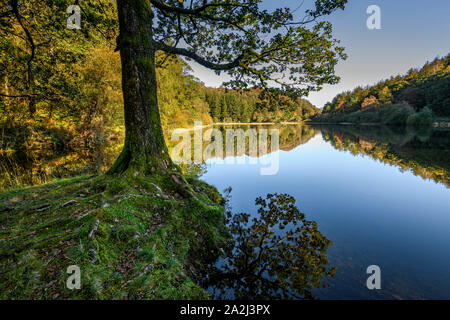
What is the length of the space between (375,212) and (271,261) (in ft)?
16.7

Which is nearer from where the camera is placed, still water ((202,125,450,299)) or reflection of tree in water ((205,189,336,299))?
reflection of tree in water ((205,189,336,299))

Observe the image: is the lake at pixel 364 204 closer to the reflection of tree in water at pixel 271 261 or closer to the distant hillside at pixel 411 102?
the reflection of tree in water at pixel 271 261

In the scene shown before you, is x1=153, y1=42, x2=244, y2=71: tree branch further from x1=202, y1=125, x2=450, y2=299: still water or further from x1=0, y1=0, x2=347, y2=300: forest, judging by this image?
x1=202, y1=125, x2=450, y2=299: still water

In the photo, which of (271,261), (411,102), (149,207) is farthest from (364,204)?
(411,102)

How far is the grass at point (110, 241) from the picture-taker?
2025 millimetres

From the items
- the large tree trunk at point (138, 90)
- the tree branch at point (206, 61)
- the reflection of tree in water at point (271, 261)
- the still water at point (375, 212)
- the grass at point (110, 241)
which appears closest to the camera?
the grass at point (110, 241)

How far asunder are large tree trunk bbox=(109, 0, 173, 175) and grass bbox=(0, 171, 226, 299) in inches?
23.0

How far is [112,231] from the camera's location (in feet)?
9.27

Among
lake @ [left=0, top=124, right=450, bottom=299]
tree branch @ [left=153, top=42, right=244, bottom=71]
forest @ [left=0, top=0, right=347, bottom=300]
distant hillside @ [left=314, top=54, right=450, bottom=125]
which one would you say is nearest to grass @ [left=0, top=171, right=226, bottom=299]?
forest @ [left=0, top=0, right=347, bottom=300]

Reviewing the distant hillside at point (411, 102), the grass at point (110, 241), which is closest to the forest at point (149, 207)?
the grass at point (110, 241)

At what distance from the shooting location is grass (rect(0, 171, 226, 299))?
6.64 feet

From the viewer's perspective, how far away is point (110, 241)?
2711mm

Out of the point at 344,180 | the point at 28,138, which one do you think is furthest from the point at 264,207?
the point at 28,138

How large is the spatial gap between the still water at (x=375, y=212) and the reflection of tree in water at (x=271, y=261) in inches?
11.5
